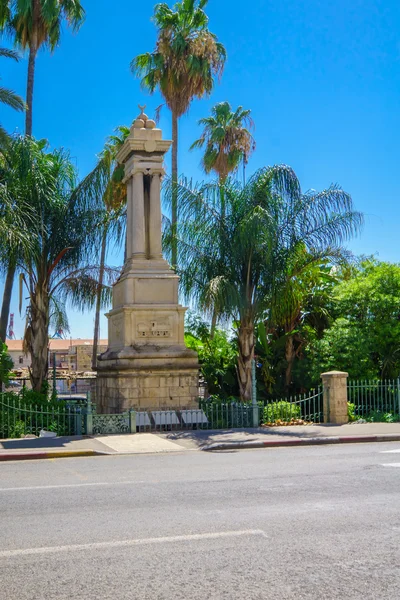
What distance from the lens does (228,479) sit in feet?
30.4

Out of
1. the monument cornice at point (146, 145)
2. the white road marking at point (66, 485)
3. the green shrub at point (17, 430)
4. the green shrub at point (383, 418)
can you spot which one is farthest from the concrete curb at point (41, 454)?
the monument cornice at point (146, 145)

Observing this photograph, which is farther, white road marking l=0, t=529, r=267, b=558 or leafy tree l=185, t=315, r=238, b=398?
leafy tree l=185, t=315, r=238, b=398

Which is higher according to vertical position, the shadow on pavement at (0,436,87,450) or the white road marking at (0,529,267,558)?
the shadow on pavement at (0,436,87,450)

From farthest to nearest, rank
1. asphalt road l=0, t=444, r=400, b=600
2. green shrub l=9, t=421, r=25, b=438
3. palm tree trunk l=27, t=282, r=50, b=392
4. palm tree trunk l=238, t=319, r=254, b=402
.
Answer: palm tree trunk l=27, t=282, r=50, b=392 → palm tree trunk l=238, t=319, r=254, b=402 → green shrub l=9, t=421, r=25, b=438 → asphalt road l=0, t=444, r=400, b=600

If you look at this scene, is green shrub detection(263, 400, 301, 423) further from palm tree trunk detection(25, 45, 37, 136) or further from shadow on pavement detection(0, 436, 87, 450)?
palm tree trunk detection(25, 45, 37, 136)

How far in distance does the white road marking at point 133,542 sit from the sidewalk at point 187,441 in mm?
7031

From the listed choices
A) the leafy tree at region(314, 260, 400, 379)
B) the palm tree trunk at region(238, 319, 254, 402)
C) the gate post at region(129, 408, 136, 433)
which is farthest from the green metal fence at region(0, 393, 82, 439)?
the leafy tree at region(314, 260, 400, 379)

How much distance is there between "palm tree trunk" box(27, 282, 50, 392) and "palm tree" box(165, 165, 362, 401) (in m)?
4.67

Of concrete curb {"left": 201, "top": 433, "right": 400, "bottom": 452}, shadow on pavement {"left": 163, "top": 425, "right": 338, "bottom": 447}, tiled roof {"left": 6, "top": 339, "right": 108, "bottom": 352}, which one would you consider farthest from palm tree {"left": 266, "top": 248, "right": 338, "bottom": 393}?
tiled roof {"left": 6, "top": 339, "right": 108, "bottom": 352}

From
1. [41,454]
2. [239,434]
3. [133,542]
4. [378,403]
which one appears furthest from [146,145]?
[133,542]

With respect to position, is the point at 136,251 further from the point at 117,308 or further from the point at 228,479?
the point at 228,479

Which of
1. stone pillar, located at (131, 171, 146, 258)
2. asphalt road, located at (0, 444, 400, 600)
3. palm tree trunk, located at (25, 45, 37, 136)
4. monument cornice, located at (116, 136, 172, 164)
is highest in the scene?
palm tree trunk, located at (25, 45, 37, 136)

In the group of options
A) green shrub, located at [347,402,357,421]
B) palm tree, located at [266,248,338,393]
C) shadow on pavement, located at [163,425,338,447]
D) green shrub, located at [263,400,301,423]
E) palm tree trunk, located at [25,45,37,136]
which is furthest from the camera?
palm tree trunk, located at [25,45,37,136]

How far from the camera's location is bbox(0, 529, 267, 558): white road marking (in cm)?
555
